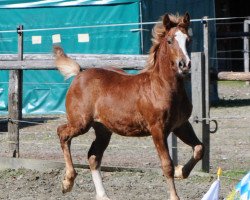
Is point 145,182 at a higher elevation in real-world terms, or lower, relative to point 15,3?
lower

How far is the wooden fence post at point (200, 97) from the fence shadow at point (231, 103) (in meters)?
8.37

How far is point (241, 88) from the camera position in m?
22.1

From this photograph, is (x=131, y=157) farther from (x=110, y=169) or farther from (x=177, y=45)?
(x=177, y=45)

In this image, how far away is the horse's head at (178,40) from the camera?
279 inches

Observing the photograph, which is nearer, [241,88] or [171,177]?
[171,177]

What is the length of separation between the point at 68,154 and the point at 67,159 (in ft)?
0.22

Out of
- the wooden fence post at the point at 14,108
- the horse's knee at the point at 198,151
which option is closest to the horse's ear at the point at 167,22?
the horse's knee at the point at 198,151

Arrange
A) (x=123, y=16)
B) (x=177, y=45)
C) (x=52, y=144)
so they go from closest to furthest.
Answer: (x=177, y=45) < (x=52, y=144) < (x=123, y=16)

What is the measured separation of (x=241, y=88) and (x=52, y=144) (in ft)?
34.9

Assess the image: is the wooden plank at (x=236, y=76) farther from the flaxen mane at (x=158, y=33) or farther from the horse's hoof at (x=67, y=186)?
the horse's hoof at (x=67, y=186)

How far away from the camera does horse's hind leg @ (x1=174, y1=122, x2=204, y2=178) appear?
770 centimetres

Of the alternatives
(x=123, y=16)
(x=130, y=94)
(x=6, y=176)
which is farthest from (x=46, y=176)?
(x=123, y=16)

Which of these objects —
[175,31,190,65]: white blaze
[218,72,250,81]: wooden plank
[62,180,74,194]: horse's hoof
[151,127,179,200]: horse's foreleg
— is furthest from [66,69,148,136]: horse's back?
[218,72,250,81]: wooden plank

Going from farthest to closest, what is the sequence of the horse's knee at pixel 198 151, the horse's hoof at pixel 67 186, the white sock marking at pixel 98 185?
the horse's hoof at pixel 67 186, the white sock marking at pixel 98 185, the horse's knee at pixel 198 151
